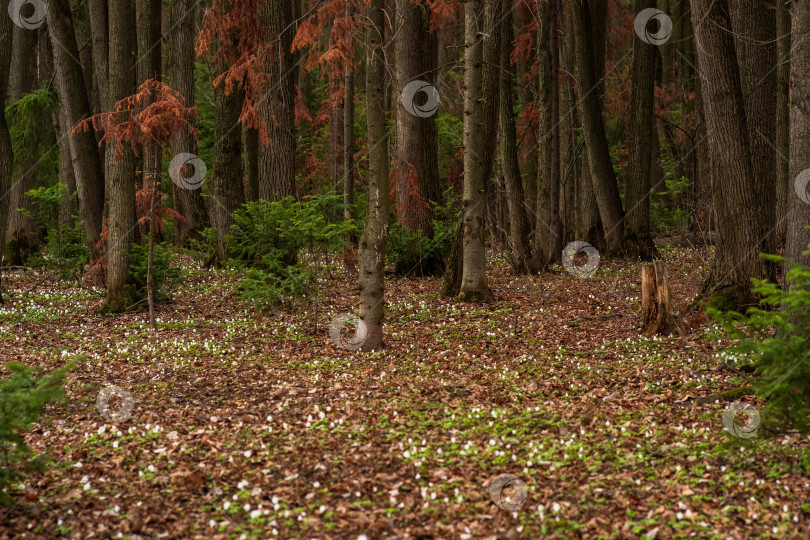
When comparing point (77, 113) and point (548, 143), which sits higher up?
point (77, 113)

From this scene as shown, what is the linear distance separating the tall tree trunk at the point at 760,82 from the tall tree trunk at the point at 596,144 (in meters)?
4.77

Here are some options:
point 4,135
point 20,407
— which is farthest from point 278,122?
point 20,407

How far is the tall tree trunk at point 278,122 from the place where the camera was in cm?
1255

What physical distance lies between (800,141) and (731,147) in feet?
6.74

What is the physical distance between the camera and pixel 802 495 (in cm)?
477

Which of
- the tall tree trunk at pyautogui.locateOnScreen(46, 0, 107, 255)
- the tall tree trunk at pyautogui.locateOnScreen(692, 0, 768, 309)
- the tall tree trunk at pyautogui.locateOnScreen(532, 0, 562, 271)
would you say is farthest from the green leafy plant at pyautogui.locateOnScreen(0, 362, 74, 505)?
the tall tree trunk at pyautogui.locateOnScreen(532, 0, 562, 271)

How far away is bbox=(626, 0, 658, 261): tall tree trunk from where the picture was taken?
1567 centimetres

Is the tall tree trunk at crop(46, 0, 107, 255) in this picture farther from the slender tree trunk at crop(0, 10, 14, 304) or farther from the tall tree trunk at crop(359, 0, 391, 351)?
the tall tree trunk at crop(359, 0, 391, 351)

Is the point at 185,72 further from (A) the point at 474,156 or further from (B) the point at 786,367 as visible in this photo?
(B) the point at 786,367

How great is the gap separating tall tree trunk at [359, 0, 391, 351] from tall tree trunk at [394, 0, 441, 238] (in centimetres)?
485

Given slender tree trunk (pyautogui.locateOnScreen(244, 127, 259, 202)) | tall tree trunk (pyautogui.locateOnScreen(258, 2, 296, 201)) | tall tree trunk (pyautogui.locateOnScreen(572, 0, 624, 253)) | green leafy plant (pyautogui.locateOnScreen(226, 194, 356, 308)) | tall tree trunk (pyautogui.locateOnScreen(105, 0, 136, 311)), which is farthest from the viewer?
tall tree trunk (pyautogui.locateOnScreen(572, 0, 624, 253))

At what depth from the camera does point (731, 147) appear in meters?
9.07

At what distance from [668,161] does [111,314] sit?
65.8 feet

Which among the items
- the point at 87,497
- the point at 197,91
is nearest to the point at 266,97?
the point at 87,497
